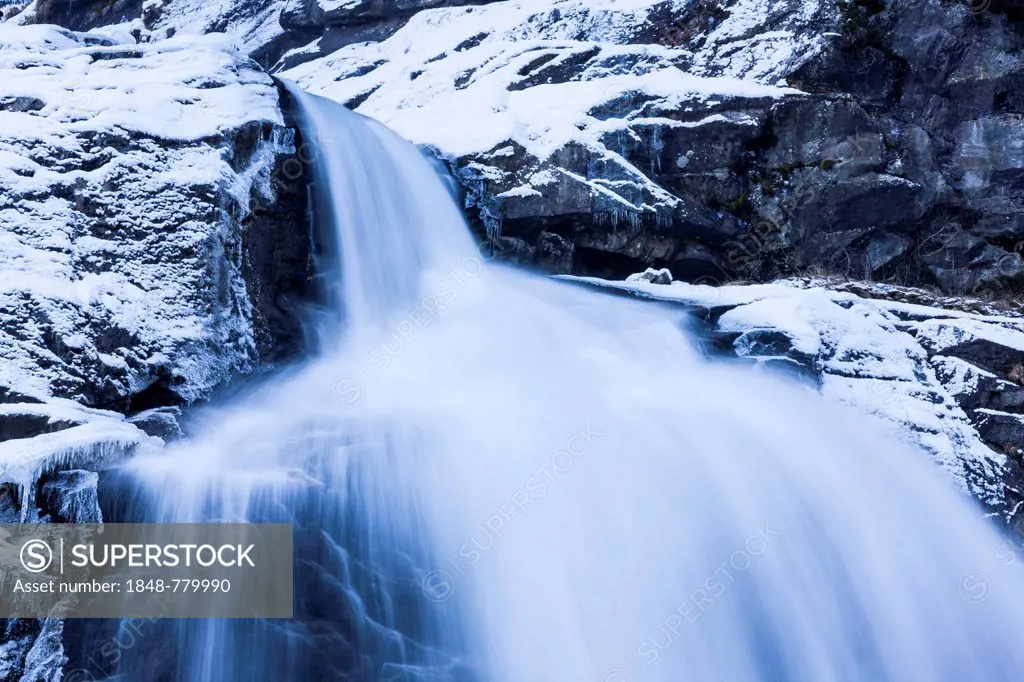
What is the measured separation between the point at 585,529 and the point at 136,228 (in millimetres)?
4563

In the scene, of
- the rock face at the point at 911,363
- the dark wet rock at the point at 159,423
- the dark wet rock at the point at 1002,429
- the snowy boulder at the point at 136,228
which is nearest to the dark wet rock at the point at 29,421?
the snowy boulder at the point at 136,228

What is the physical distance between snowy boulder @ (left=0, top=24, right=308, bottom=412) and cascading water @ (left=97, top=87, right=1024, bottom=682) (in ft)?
2.35

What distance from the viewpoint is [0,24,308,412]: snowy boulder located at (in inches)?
237

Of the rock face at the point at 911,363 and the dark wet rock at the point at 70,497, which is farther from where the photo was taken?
the rock face at the point at 911,363

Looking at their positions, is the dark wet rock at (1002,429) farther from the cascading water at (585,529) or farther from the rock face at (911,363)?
the cascading water at (585,529)

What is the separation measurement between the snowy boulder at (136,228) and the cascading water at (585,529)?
716 mm

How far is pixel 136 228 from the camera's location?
6.90m

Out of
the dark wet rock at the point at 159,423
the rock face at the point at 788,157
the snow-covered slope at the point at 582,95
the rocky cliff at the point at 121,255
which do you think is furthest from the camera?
the rock face at the point at 788,157

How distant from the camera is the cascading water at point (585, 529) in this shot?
5070 millimetres

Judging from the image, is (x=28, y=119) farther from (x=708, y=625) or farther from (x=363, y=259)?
(x=708, y=625)

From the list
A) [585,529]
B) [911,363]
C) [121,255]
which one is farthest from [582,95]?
[585,529]

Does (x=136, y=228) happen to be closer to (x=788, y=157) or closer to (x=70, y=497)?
(x=70, y=497)
